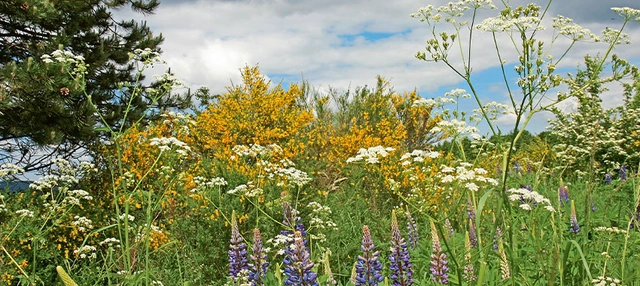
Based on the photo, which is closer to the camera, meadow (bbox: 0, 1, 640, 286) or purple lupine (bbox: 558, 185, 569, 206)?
meadow (bbox: 0, 1, 640, 286)

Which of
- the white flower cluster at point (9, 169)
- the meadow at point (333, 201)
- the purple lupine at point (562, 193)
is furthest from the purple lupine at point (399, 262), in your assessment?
the white flower cluster at point (9, 169)

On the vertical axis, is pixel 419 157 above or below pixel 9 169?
below

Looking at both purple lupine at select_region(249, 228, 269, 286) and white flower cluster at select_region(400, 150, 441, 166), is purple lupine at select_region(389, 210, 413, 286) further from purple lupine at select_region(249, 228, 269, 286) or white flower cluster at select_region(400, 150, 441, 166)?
purple lupine at select_region(249, 228, 269, 286)

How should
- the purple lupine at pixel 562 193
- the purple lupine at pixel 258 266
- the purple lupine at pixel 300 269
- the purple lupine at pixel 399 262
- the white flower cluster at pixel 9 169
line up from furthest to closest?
the white flower cluster at pixel 9 169, the purple lupine at pixel 562 193, the purple lupine at pixel 258 266, the purple lupine at pixel 399 262, the purple lupine at pixel 300 269

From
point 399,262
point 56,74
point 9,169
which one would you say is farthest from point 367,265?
point 56,74

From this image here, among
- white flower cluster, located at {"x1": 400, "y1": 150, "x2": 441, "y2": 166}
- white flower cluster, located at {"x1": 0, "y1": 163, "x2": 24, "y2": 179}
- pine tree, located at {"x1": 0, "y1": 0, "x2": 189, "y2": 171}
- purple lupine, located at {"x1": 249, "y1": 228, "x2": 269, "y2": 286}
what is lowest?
purple lupine, located at {"x1": 249, "y1": 228, "x2": 269, "y2": 286}

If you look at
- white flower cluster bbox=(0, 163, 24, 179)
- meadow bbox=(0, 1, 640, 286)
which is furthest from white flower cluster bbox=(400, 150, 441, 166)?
white flower cluster bbox=(0, 163, 24, 179)

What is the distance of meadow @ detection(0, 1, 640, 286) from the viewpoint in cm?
263

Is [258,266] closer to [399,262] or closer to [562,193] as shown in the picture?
[399,262]

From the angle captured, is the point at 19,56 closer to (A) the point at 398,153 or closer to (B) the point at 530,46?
(A) the point at 398,153

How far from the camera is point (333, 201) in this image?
244 inches

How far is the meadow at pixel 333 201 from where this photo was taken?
263cm

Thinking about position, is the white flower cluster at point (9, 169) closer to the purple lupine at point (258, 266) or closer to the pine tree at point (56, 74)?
the pine tree at point (56, 74)

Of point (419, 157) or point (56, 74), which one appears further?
point (56, 74)
